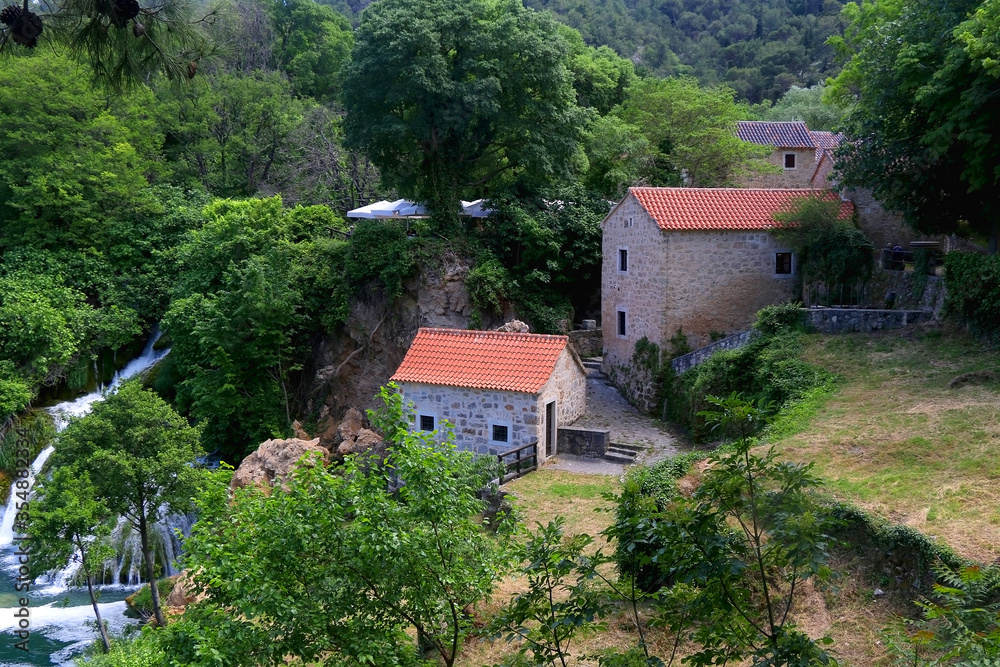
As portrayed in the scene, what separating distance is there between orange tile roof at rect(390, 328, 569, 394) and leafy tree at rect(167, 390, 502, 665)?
1197cm

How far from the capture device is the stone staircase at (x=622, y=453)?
19.9m

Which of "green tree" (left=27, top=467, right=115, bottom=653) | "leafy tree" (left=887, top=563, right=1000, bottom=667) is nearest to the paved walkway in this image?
"green tree" (left=27, top=467, right=115, bottom=653)

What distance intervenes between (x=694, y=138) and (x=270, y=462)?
20.2 metres

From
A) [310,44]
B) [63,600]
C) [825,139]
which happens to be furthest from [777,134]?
[63,600]

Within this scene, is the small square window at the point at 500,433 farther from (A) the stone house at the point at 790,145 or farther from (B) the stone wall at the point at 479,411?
(A) the stone house at the point at 790,145

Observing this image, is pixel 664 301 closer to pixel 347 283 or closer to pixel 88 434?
pixel 347 283

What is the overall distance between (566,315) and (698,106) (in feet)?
33.3

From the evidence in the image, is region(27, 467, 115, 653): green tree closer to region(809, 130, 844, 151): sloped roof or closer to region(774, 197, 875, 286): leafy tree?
region(774, 197, 875, 286): leafy tree

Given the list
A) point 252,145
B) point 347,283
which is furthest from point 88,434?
point 252,145

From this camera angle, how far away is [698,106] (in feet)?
101

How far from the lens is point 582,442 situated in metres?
20.6

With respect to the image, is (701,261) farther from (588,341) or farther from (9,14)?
(9,14)

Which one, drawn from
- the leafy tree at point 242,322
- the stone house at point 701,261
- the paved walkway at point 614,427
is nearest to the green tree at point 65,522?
the leafy tree at point 242,322

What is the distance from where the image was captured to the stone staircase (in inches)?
782
